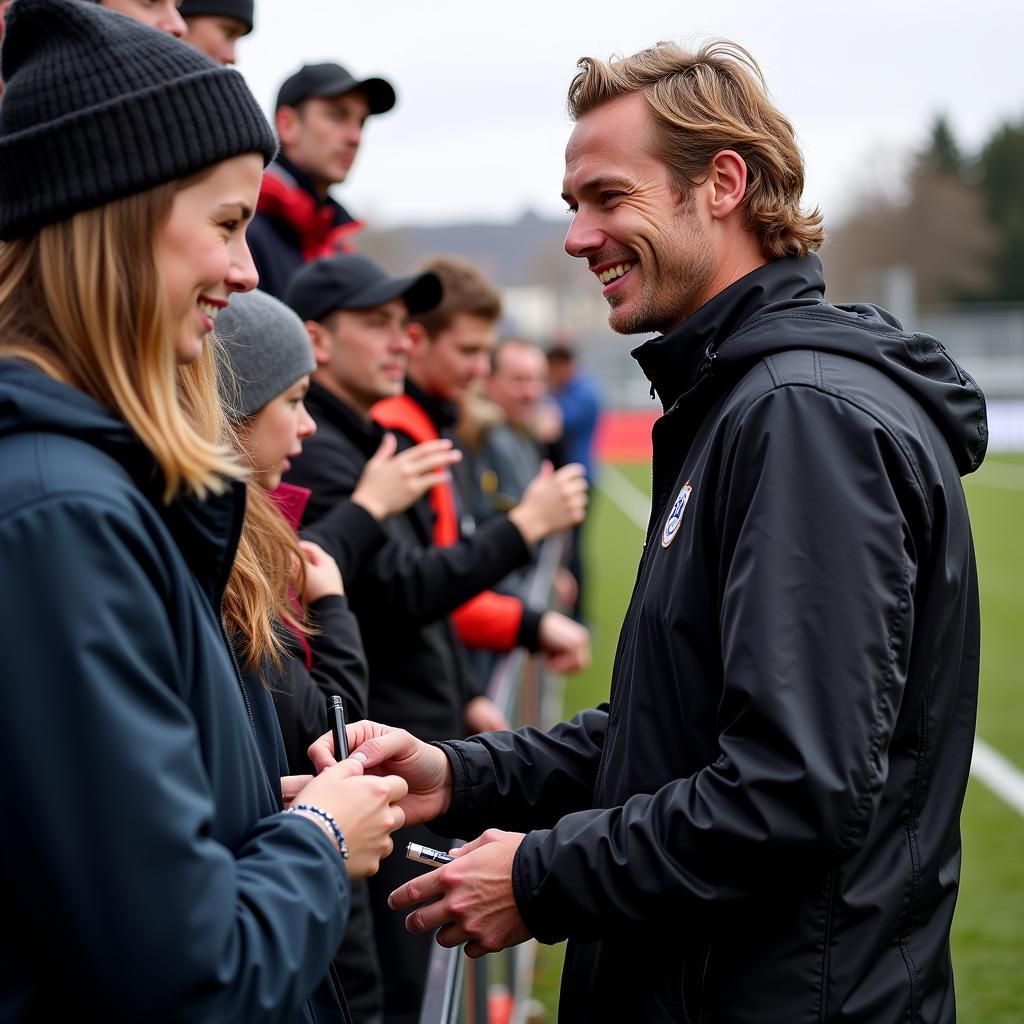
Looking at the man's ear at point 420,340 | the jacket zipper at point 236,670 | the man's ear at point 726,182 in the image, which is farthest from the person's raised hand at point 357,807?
the man's ear at point 420,340

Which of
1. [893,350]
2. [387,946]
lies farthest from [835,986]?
[387,946]

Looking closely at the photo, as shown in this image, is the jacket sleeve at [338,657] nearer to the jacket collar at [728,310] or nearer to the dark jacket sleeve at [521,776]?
the dark jacket sleeve at [521,776]

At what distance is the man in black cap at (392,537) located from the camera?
390cm

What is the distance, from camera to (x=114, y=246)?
1.57 m

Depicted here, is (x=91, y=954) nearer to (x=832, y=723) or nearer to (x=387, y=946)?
(x=832, y=723)

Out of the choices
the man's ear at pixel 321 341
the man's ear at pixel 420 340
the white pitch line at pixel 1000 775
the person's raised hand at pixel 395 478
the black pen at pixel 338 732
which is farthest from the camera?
the white pitch line at pixel 1000 775

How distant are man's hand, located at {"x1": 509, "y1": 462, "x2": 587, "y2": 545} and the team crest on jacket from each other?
6.76ft

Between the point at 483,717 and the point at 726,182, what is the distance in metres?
2.64

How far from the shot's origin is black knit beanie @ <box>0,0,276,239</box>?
1566 millimetres

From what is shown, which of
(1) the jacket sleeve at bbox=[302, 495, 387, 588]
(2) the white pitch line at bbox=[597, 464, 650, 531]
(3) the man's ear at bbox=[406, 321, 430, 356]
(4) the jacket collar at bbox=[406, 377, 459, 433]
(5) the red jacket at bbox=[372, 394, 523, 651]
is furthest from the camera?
(2) the white pitch line at bbox=[597, 464, 650, 531]

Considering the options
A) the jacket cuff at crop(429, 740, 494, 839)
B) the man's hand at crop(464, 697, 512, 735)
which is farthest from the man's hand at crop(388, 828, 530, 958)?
the man's hand at crop(464, 697, 512, 735)

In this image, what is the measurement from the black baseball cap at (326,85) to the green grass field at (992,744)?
12.2 feet

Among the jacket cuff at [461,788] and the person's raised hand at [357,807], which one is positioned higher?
the person's raised hand at [357,807]

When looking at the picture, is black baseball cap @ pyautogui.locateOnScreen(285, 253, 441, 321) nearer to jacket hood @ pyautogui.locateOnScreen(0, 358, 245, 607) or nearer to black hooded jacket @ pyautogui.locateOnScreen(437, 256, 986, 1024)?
black hooded jacket @ pyautogui.locateOnScreen(437, 256, 986, 1024)
